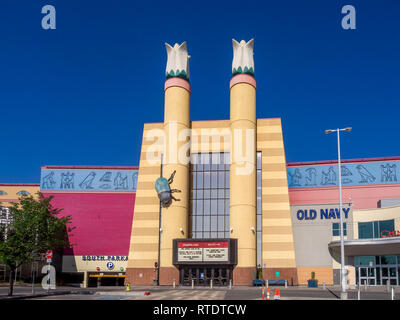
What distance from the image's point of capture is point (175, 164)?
60.8 metres

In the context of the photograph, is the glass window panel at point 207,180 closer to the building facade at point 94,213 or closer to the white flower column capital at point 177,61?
the building facade at point 94,213

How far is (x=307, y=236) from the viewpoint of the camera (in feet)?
200

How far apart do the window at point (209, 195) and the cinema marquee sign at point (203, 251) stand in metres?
3.00

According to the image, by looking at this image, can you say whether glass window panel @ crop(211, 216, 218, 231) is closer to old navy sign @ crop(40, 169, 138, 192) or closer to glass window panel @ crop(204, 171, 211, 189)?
glass window panel @ crop(204, 171, 211, 189)

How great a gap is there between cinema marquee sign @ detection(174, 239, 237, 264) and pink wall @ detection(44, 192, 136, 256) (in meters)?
12.9

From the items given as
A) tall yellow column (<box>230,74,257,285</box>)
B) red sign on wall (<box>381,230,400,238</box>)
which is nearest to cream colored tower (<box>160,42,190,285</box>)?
tall yellow column (<box>230,74,257,285</box>)

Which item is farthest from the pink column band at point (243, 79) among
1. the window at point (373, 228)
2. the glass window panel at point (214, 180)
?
the window at point (373, 228)

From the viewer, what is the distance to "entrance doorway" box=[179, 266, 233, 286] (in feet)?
188

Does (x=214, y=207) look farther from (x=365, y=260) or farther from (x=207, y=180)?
(x=365, y=260)

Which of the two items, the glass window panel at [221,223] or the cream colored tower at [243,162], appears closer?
the cream colored tower at [243,162]

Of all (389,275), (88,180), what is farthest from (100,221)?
(389,275)

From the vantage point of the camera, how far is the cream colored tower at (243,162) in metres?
57.1

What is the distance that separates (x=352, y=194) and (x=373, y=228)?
271 inches

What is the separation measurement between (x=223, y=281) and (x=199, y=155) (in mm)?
17190
